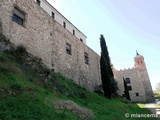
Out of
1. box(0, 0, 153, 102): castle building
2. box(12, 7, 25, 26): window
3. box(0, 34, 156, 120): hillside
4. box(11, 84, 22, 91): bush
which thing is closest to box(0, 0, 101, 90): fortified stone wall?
box(0, 0, 153, 102): castle building

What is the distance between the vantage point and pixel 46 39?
1343 centimetres

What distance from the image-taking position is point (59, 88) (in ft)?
29.9

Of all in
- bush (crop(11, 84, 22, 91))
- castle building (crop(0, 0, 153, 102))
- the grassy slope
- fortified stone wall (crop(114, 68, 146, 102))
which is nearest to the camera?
the grassy slope

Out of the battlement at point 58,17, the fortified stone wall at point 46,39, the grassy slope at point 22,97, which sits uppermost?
the battlement at point 58,17

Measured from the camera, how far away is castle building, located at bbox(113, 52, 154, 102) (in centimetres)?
3133

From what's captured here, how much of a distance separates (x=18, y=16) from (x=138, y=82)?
93.9 feet

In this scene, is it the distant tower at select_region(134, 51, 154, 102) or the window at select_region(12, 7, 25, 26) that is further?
the distant tower at select_region(134, 51, 154, 102)

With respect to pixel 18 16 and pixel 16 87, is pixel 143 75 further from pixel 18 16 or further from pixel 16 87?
pixel 16 87

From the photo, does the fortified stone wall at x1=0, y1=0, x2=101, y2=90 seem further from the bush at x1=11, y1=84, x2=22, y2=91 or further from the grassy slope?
the bush at x1=11, y1=84, x2=22, y2=91

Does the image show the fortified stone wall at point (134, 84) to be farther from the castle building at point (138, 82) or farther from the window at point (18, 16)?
the window at point (18, 16)

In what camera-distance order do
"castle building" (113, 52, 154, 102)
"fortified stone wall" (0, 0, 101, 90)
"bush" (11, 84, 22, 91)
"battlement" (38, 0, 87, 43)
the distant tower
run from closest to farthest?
"bush" (11, 84, 22, 91) → "fortified stone wall" (0, 0, 101, 90) → "battlement" (38, 0, 87, 43) → "castle building" (113, 52, 154, 102) → the distant tower

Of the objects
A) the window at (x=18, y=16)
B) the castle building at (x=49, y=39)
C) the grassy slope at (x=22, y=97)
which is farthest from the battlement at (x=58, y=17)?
the grassy slope at (x=22, y=97)

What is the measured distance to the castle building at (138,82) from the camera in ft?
103

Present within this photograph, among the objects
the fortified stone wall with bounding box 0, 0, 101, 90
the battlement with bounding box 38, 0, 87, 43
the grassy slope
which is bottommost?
the grassy slope
